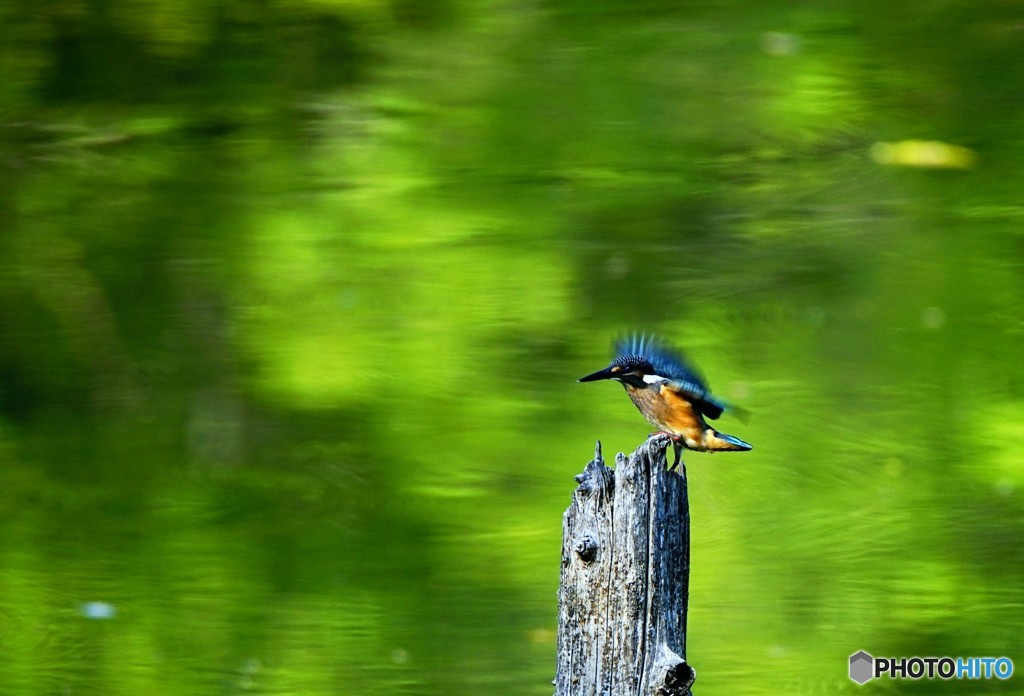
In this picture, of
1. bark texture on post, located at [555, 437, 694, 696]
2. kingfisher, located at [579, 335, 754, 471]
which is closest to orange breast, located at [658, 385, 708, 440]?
kingfisher, located at [579, 335, 754, 471]

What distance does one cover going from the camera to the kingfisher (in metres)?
1.80

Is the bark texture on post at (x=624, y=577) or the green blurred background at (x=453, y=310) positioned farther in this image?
the green blurred background at (x=453, y=310)

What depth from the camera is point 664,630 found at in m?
1.59

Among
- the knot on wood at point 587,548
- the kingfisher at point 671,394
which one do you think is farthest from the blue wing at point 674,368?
the knot on wood at point 587,548

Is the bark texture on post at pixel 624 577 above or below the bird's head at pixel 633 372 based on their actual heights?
below

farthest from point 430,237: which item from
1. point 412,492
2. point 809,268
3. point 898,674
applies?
point 898,674

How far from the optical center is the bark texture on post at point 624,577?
1582 mm

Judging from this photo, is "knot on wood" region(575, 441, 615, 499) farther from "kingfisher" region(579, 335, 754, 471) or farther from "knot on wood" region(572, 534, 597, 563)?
"kingfisher" region(579, 335, 754, 471)

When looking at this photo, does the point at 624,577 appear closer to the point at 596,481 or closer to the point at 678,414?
the point at 596,481

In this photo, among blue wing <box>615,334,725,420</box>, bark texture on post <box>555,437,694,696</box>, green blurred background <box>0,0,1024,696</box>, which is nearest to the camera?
bark texture on post <box>555,437,694,696</box>

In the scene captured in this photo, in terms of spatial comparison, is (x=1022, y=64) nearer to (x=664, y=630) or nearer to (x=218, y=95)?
(x=218, y=95)

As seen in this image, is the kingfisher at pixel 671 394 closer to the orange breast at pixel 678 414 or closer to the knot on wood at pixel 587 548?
the orange breast at pixel 678 414

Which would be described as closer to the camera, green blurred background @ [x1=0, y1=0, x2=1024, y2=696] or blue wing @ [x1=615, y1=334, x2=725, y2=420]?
blue wing @ [x1=615, y1=334, x2=725, y2=420]

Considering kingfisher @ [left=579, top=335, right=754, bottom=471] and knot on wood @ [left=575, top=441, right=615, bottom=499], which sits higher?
kingfisher @ [left=579, top=335, right=754, bottom=471]
